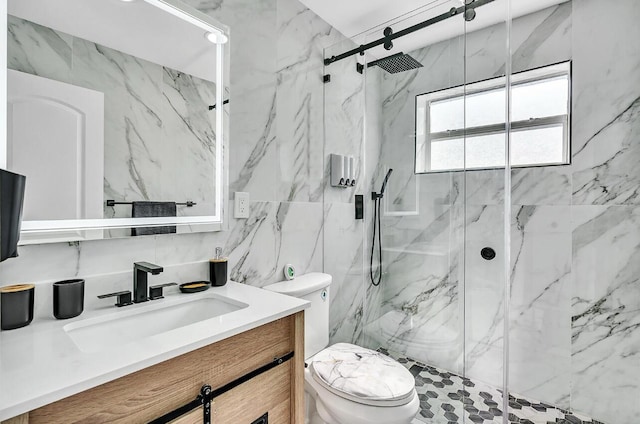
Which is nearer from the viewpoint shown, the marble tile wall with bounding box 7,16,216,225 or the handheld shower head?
the marble tile wall with bounding box 7,16,216,225

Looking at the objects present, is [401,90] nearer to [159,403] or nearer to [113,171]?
[113,171]

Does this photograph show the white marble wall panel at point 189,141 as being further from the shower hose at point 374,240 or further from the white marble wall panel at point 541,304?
the white marble wall panel at point 541,304

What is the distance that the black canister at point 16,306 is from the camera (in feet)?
2.72

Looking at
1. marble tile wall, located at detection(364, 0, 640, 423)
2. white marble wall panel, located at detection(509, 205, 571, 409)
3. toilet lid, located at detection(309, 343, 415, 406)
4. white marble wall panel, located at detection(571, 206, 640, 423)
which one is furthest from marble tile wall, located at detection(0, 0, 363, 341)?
white marble wall panel, located at detection(571, 206, 640, 423)

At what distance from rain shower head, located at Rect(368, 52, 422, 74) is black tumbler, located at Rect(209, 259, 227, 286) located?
4.83 feet

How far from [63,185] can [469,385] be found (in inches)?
88.7

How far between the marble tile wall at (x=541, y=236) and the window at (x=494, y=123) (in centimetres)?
6

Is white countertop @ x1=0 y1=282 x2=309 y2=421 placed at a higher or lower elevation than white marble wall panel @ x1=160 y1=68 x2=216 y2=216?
lower

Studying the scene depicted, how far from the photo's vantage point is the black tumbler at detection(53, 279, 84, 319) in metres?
0.93

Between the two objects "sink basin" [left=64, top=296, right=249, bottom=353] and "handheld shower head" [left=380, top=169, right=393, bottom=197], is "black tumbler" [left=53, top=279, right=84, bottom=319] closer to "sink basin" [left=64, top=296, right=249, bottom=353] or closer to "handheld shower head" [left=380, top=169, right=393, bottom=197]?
"sink basin" [left=64, top=296, right=249, bottom=353]

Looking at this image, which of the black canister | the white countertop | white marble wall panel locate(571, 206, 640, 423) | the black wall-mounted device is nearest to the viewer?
the white countertop

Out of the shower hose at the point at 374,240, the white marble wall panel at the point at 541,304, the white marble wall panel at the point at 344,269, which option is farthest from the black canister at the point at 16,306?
the white marble wall panel at the point at 541,304

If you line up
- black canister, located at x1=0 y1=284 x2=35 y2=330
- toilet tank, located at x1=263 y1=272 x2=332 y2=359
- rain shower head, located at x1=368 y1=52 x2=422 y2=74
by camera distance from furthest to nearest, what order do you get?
rain shower head, located at x1=368 y1=52 x2=422 y2=74, toilet tank, located at x1=263 y1=272 x2=332 y2=359, black canister, located at x1=0 y1=284 x2=35 y2=330

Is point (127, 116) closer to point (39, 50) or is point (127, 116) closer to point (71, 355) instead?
point (39, 50)
